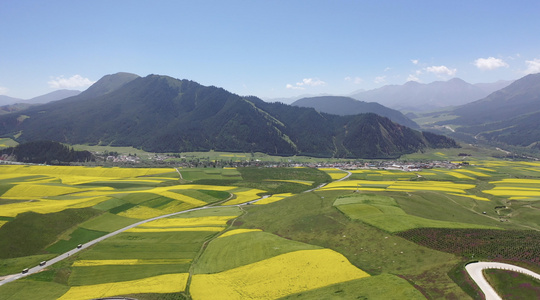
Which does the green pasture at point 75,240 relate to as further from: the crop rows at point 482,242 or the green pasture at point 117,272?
the crop rows at point 482,242

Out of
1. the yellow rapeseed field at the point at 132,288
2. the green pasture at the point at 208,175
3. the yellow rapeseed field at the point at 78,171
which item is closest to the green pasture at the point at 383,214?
the yellow rapeseed field at the point at 132,288

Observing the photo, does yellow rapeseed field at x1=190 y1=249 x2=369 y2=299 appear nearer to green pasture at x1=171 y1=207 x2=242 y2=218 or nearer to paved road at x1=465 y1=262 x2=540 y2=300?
paved road at x1=465 y1=262 x2=540 y2=300

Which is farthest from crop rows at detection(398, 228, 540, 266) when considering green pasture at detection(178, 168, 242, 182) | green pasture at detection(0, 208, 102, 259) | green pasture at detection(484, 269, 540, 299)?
green pasture at detection(178, 168, 242, 182)

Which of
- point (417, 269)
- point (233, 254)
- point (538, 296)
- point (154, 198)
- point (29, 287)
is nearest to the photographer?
point (538, 296)

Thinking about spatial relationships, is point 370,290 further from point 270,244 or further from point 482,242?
point 482,242

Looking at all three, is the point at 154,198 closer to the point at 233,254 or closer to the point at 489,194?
the point at 233,254

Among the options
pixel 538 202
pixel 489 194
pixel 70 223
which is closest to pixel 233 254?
pixel 70 223
